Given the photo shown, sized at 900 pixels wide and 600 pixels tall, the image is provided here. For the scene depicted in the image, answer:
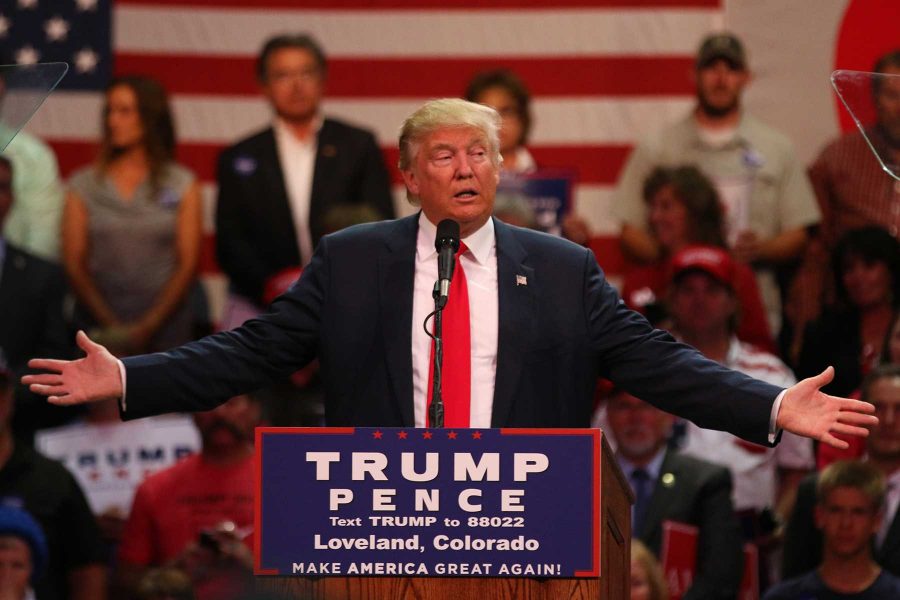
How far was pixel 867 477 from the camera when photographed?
552cm

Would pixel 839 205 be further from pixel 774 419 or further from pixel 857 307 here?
pixel 774 419

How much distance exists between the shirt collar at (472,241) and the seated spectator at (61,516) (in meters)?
2.55

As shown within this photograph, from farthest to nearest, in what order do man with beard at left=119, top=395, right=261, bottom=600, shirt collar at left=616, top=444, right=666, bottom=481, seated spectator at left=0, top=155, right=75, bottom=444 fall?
1. seated spectator at left=0, top=155, right=75, bottom=444
2. man with beard at left=119, top=395, right=261, bottom=600
3. shirt collar at left=616, top=444, right=666, bottom=481

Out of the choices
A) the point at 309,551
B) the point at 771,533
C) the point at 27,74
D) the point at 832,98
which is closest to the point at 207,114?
the point at 832,98

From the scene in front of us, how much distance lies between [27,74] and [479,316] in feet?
3.56

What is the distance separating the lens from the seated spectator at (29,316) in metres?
6.73

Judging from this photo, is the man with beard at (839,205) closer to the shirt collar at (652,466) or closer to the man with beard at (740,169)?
the man with beard at (740,169)

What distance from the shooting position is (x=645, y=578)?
529 cm

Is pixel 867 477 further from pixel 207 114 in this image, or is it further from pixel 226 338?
pixel 207 114

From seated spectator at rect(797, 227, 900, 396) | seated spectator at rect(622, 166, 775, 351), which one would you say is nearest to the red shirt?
seated spectator at rect(622, 166, 775, 351)

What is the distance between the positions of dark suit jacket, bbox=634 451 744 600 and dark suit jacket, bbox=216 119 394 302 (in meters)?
1.89

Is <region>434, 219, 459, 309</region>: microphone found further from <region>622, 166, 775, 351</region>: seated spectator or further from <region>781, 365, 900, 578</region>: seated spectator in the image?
<region>622, 166, 775, 351</region>: seated spectator

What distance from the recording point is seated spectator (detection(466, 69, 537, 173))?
7117 millimetres

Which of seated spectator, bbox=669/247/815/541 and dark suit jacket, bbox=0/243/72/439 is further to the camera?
dark suit jacket, bbox=0/243/72/439
